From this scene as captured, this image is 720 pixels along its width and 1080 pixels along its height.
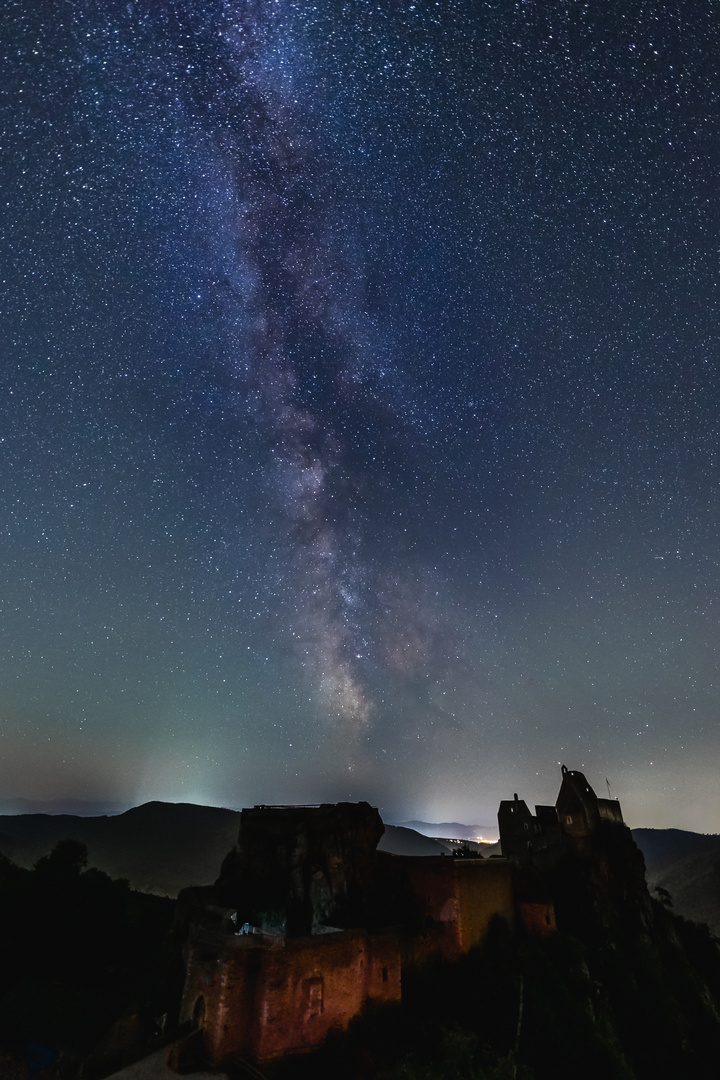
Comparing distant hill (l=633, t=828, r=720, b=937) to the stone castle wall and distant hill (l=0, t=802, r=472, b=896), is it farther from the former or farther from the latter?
the stone castle wall

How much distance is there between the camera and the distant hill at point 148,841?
134 meters

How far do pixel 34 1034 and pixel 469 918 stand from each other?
2838 centimetres

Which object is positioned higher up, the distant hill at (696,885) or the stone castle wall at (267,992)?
the stone castle wall at (267,992)

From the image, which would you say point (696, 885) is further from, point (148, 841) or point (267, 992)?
point (267, 992)

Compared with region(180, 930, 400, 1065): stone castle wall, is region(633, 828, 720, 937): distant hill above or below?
below

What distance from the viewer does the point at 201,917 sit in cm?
3359

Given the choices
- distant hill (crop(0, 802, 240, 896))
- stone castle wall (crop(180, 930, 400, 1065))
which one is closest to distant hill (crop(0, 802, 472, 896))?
distant hill (crop(0, 802, 240, 896))

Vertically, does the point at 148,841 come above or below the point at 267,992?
below

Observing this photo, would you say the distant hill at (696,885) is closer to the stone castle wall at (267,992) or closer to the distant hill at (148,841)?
the distant hill at (148,841)

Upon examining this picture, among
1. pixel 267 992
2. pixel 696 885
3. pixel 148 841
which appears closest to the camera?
pixel 267 992

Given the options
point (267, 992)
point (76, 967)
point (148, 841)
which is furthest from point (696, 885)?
point (267, 992)

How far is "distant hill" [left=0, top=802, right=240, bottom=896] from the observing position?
133625 mm

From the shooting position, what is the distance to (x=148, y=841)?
525ft

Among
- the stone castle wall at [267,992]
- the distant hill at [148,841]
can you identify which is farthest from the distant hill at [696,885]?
the stone castle wall at [267,992]
